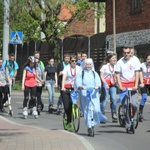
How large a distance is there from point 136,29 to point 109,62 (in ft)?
55.2

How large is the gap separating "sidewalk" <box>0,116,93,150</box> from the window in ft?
65.3

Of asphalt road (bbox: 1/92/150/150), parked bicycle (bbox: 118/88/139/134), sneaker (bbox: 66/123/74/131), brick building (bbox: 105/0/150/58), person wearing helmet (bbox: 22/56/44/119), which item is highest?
brick building (bbox: 105/0/150/58)

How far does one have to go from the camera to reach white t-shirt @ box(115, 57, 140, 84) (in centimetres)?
1297

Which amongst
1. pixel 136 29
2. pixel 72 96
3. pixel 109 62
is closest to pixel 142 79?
pixel 109 62

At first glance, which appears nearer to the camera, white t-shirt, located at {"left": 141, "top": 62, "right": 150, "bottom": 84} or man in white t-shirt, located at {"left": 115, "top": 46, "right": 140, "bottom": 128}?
man in white t-shirt, located at {"left": 115, "top": 46, "right": 140, "bottom": 128}

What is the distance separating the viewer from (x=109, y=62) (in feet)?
51.7

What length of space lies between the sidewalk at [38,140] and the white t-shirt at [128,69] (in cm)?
189

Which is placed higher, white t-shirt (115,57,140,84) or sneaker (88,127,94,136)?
white t-shirt (115,57,140,84)

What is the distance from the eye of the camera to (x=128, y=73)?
42.7 ft

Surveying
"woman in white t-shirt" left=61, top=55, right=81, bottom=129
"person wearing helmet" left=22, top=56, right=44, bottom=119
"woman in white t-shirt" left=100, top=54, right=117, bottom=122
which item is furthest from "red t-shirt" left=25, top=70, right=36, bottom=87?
"woman in white t-shirt" left=61, top=55, right=81, bottom=129

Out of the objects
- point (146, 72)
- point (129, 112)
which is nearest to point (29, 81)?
point (146, 72)

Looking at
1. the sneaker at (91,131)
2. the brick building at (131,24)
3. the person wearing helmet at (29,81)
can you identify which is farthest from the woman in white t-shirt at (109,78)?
the brick building at (131,24)

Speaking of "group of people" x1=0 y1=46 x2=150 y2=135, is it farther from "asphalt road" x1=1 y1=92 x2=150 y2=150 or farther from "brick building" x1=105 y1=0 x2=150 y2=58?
"brick building" x1=105 y1=0 x2=150 y2=58

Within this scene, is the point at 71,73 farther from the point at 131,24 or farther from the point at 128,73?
the point at 131,24
